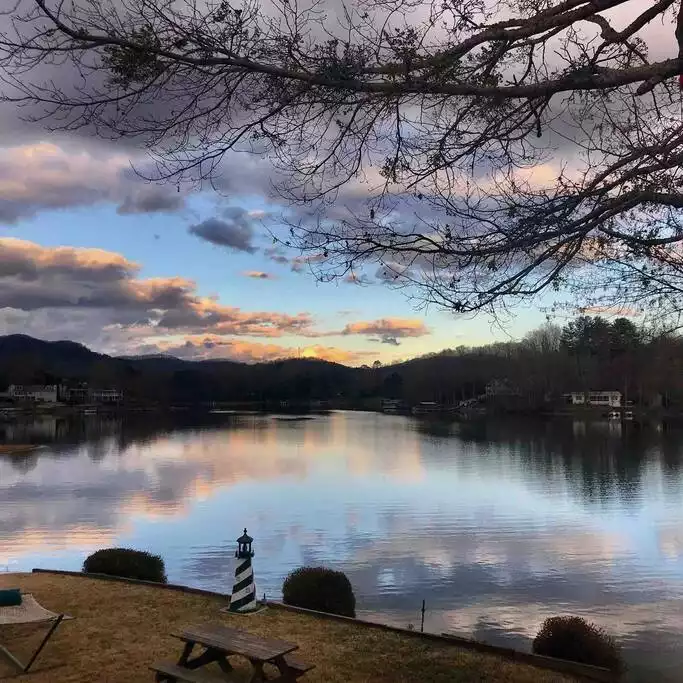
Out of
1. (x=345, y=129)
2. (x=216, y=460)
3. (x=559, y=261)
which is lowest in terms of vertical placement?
(x=216, y=460)

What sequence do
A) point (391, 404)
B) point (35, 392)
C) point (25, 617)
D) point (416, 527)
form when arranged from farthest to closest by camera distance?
point (391, 404) < point (35, 392) < point (416, 527) < point (25, 617)

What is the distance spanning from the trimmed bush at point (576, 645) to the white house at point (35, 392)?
129 meters

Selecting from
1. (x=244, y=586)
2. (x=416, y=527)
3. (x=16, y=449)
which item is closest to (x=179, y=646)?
(x=244, y=586)

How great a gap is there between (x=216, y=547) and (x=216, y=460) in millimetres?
23805

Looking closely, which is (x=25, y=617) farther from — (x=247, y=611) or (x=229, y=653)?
(x=247, y=611)

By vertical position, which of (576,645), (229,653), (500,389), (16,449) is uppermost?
(500,389)

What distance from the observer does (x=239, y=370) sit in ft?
561

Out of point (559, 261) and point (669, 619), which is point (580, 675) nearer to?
point (559, 261)

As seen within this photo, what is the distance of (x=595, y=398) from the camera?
108812 millimetres

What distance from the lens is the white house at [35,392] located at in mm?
125312

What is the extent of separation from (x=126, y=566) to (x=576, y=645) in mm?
5878

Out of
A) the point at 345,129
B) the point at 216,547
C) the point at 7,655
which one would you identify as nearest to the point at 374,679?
the point at 7,655

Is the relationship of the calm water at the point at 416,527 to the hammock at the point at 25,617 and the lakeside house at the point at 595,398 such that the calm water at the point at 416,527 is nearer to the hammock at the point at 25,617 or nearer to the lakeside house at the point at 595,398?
the hammock at the point at 25,617

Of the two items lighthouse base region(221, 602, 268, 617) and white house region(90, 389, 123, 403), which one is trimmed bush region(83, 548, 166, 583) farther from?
white house region(90, 389, 123, 403)
